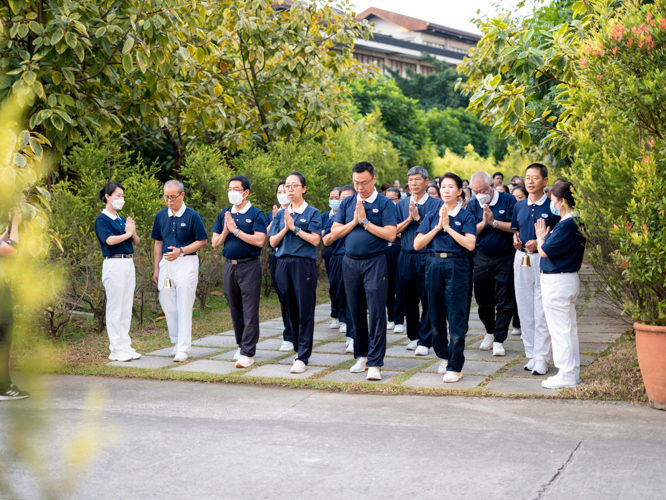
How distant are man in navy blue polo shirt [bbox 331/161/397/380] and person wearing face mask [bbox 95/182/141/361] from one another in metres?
2.48

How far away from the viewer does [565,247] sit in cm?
629

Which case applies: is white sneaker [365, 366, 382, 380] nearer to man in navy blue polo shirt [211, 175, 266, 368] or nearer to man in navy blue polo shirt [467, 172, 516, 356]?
man in navy blue polo shirt [211, 175, 266, 368]

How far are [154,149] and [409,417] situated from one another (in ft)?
39.3

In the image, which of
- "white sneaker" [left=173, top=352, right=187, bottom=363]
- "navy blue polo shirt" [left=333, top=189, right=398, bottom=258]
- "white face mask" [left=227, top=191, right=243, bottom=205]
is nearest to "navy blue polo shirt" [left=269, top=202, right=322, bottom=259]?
"navy blue polo shirt" [left=333, top=189, right=398, bottom=258]

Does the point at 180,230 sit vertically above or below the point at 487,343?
above

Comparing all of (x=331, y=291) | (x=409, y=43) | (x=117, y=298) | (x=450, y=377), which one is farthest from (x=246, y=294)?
(x=409, y=43)

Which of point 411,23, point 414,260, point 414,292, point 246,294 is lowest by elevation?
point 414,292

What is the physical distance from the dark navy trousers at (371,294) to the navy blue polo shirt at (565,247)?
1.55 m

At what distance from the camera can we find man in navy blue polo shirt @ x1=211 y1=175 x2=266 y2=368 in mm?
7410

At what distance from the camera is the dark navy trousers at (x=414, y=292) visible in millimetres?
8016

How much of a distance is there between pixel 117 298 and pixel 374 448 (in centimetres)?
405

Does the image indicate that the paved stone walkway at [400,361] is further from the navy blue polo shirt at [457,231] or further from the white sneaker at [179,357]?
the navy blue polo shirt at [457,231]

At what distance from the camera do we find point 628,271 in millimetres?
5477

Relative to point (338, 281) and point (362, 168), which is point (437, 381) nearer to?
point (362, 168)
